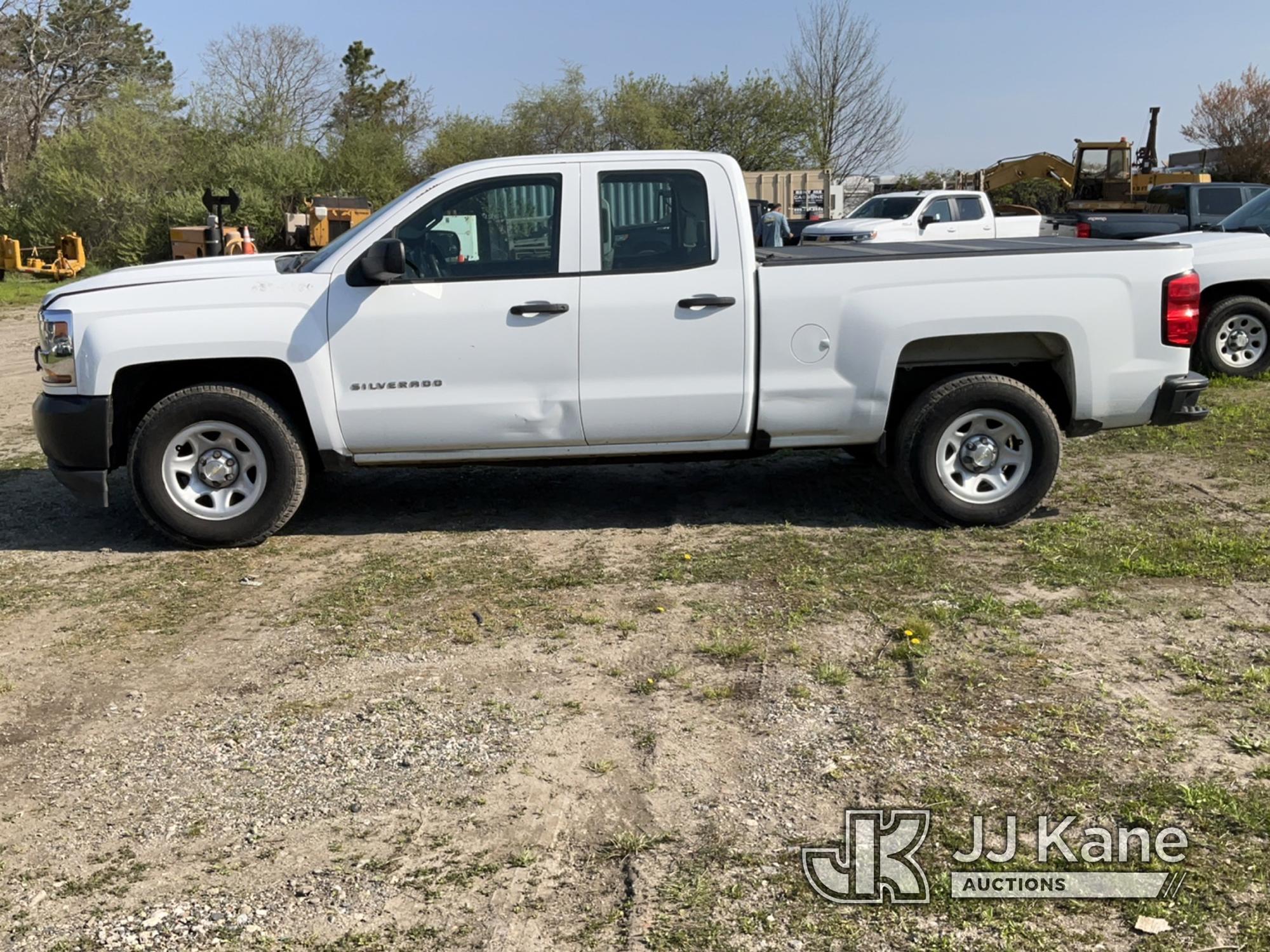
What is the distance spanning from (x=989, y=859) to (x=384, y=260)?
159 inches

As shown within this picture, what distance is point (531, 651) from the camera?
491cm

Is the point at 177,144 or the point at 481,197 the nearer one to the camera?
the point at 481,197

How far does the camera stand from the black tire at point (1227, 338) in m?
10.8

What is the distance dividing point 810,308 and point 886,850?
3.44m

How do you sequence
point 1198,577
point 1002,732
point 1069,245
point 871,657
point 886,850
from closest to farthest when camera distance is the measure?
point 886,850 → point 1002,732 → point 871,657 → point 1198,577 → point 1069,245

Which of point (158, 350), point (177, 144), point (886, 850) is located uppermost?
point (177, 144)

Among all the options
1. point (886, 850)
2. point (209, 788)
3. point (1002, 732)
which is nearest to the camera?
point (886, 850)

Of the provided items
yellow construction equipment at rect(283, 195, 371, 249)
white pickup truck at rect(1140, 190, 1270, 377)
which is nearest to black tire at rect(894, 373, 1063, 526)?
white pickup truck at rect(1140, 190, 1270, 377)

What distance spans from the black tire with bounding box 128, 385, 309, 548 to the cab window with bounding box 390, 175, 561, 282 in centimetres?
110

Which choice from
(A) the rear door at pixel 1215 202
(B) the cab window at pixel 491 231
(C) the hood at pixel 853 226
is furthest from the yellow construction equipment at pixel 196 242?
(B) the cab window at pixel 491 231

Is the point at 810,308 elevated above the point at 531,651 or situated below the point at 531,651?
above

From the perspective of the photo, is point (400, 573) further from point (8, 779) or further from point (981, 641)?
point (981, 641)

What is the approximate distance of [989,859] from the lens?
3.28 m

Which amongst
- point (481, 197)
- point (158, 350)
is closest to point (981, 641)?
point (481, 197)
